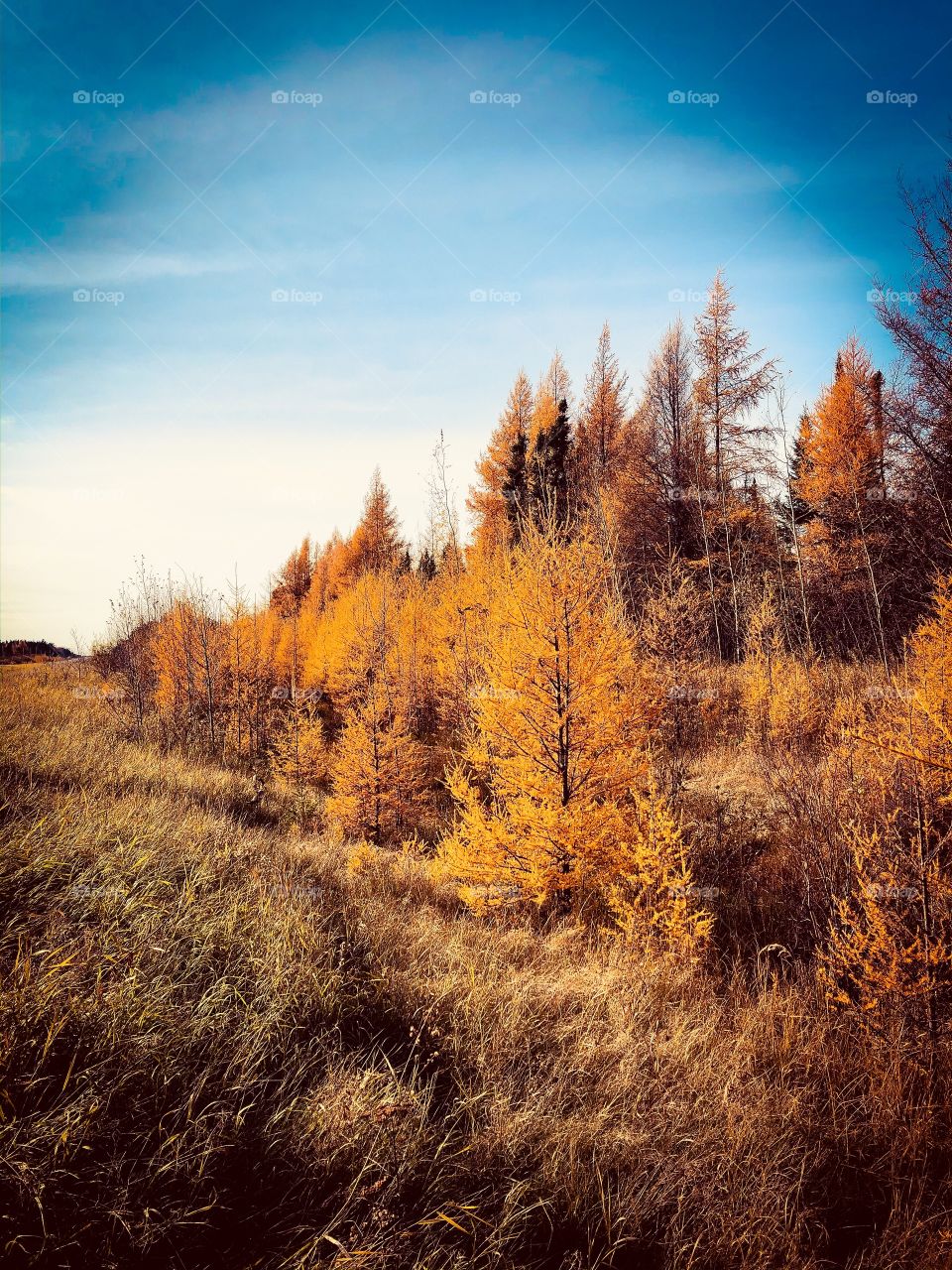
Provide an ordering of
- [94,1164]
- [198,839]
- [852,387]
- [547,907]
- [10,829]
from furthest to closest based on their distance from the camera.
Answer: [852,387], [547,907], [198,839], [10,829], [94,1164]

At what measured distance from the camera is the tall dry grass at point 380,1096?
1.93m

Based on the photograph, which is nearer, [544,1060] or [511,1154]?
[511,1154]

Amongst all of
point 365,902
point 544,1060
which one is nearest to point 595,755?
point 365,902

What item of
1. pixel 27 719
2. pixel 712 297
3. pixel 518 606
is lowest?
pixel 27 719

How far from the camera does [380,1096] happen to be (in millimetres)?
2619

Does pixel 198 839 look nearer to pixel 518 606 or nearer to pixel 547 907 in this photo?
pixel 518 606

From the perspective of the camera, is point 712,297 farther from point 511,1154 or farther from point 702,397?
point 511,1154

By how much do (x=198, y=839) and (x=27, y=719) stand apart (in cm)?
618

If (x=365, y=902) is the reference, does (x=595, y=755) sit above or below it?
above

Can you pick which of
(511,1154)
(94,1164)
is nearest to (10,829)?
(94,1164)

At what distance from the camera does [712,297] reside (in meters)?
19.7

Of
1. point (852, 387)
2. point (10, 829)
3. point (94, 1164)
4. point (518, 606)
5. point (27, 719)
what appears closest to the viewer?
point (94, 1164)

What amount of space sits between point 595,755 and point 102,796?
588 centimetres

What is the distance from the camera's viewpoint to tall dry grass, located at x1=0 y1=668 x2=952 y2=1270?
6.33 feet
